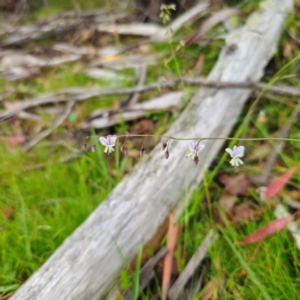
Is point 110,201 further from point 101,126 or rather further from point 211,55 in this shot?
point 211,55

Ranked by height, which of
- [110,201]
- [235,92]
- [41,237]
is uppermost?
[235,92]

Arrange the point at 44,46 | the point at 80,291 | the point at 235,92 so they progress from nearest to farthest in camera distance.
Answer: the point at 80,291 → the point at 235,92 → the point at 44,46

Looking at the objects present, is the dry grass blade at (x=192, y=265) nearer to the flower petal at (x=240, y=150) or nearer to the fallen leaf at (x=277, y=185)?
the fallen leaf at (x=277, y=185)

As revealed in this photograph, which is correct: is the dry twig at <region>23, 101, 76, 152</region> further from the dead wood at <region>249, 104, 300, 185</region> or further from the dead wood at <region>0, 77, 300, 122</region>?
the dead wood at <region>249, 104, 300, 185</region>

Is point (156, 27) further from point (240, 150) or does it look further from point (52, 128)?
point (240, 150)

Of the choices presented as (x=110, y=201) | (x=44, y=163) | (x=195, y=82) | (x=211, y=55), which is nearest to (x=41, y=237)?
(x=110, y=201)

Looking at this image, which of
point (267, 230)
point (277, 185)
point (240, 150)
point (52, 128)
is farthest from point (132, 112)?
point (240, 150)

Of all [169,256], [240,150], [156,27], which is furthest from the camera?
[156,27]
